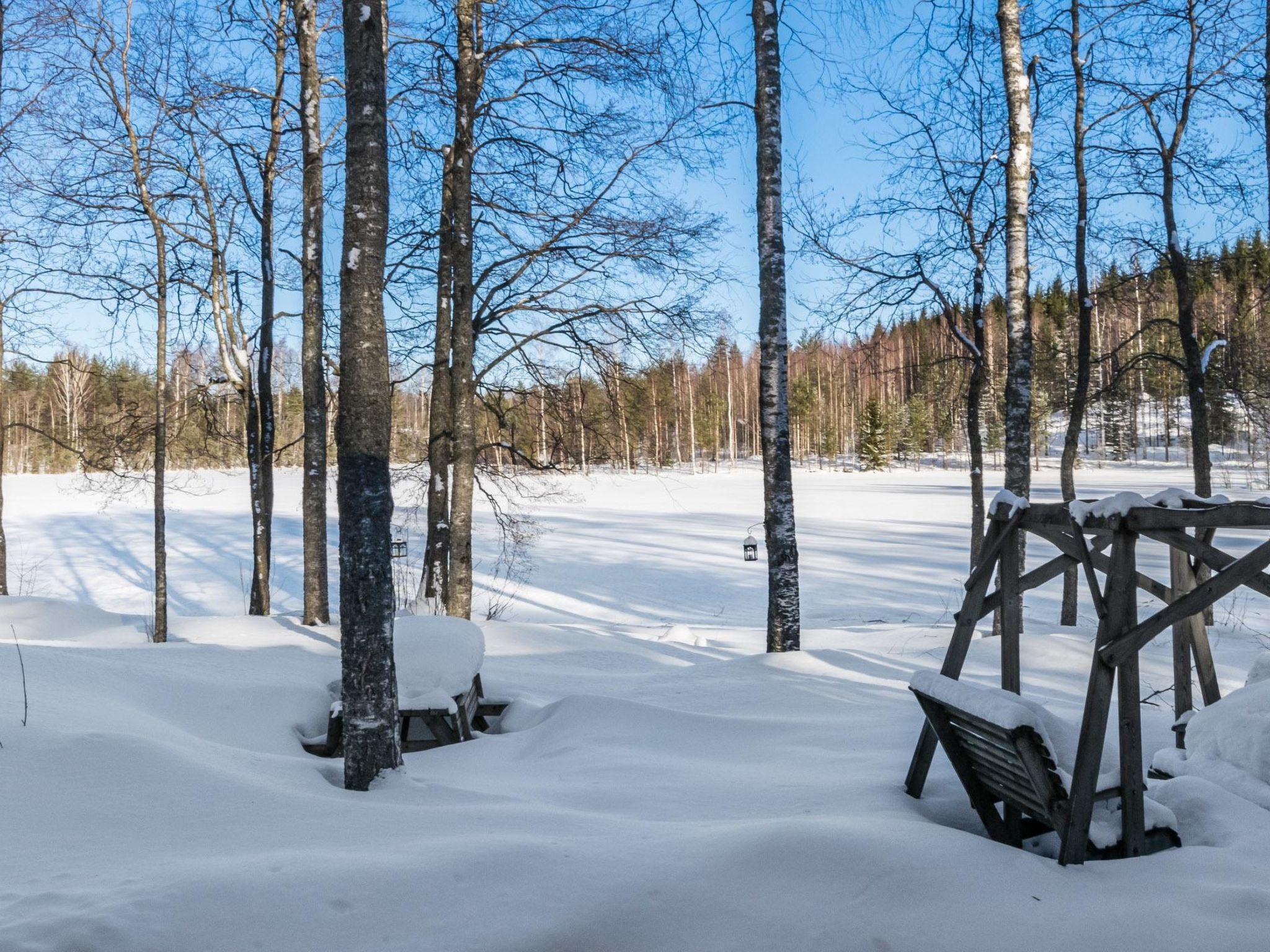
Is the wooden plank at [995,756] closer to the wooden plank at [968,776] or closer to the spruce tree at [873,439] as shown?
the wooden plank at [968,776]

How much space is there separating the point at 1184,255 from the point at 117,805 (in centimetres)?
1360

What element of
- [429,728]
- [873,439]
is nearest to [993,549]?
[429,728]

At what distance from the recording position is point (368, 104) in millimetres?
4312

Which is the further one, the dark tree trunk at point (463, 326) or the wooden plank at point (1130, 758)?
the dark tree trunk at point (463, 326)

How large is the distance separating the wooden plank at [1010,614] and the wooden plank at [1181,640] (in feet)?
3.12

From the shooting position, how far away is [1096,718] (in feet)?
10.2

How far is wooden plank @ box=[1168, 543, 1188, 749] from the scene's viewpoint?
4406 mm

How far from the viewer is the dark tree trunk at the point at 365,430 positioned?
4.16 m

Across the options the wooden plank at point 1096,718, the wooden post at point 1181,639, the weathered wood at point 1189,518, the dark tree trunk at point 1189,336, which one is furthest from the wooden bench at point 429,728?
the dark tree trunk at point 1189,336

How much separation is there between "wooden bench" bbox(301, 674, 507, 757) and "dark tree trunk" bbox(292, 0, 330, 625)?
17.7 feet

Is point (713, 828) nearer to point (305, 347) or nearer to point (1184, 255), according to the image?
point (305, 347)

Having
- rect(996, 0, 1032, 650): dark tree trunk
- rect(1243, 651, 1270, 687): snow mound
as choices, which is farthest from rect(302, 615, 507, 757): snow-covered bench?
rect(996, 0, 1032, 650): dark tree trunk

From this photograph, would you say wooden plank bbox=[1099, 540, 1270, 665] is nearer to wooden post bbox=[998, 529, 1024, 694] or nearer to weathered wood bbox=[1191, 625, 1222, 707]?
wooden post bbox=[998, 529, 1024, 694]

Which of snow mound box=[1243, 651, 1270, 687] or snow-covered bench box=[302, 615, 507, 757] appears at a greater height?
snow mound box=[1243, 651, 1270, 687]
